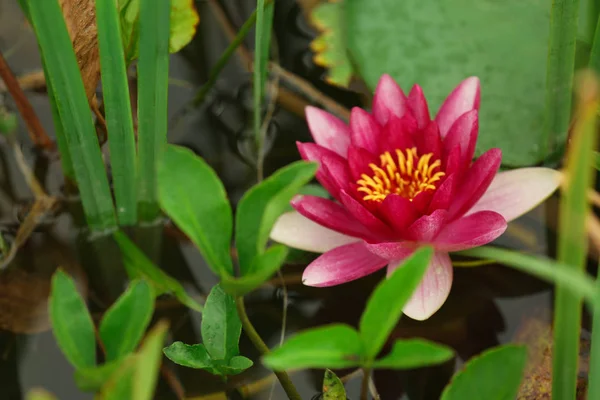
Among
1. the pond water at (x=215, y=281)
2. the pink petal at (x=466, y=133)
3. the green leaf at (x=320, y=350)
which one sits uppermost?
the pink petal at (x=466, y=133)

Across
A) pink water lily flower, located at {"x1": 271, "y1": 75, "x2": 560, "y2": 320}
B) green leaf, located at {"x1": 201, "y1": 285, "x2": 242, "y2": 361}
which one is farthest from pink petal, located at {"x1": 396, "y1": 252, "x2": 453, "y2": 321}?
green leaf, located at {"x1": 201, "y1": 285, "x2": 242, "y2": 361}

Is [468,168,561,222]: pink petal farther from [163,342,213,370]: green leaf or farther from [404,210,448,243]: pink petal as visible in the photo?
[163,342,213,370]: green leaf

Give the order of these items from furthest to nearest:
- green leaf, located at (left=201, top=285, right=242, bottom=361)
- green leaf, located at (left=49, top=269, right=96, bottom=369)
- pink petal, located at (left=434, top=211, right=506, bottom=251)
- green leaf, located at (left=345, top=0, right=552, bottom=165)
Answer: green leaf, located at (left=345, top=0, right=552, bottom=165) → pink petal, located at (left=434, top=211, right=506, bottom=251) → green leaf, located at (left=201, top=285, right=242, bottom=361) → green leaf, located at (left=49, top=269, right=96, bottom=369)

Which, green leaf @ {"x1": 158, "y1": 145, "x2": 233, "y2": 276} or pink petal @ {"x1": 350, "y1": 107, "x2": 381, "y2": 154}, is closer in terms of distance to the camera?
green leaf @ {"x1": 158, "y1": 145, "x2": 233, "y2": 276}

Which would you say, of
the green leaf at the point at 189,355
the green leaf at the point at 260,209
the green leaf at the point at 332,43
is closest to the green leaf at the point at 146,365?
the green leaf at the point at 260,209

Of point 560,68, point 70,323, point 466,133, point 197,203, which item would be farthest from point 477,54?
point 70,323

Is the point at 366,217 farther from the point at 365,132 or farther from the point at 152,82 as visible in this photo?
the point at 152,82

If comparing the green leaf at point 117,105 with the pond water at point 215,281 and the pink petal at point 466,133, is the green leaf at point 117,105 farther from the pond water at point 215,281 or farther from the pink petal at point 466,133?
the pink petal at point 466,133
